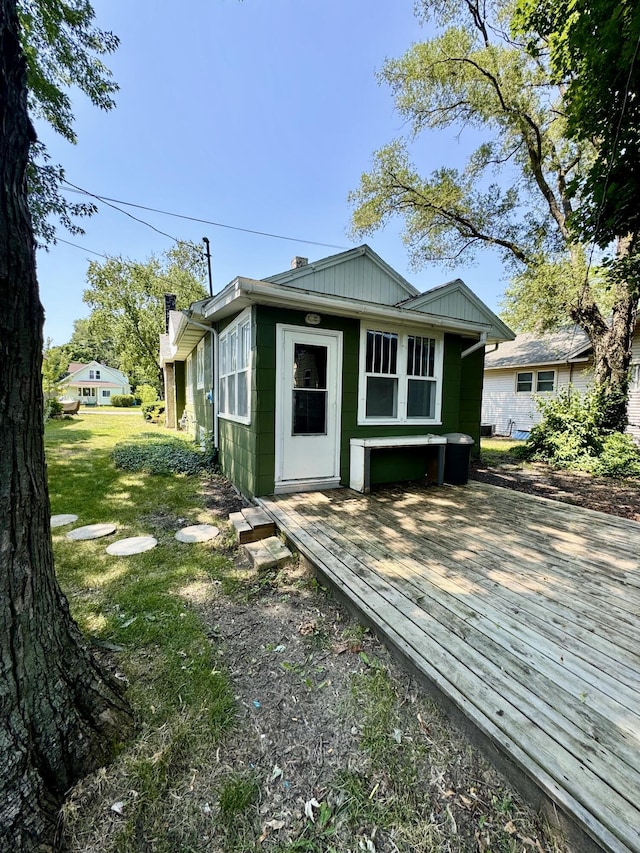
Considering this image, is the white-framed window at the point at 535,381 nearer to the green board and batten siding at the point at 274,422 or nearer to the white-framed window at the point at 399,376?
the green board and batten siding at the point at 274,422

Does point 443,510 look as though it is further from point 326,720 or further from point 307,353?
point 326,720

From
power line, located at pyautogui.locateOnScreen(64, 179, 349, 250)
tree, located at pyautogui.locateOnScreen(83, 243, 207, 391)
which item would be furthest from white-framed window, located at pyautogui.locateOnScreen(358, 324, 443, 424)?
tree, located at pyautogui.locateOnScreen(83, 243, 207, 391)

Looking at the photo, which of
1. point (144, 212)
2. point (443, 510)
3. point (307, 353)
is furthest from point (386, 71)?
point (443, 510)

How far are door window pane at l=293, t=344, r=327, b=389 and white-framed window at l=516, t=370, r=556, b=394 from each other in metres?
12.0

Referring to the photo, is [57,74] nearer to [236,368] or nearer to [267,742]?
[236,368]

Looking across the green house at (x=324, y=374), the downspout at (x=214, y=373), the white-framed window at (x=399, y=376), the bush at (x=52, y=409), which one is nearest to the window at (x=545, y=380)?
the green house at (x=324, y=374)

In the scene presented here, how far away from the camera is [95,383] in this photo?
40.7 m

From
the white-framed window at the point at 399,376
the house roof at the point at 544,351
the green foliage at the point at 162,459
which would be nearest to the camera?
the white-framed window at the point at 399,376

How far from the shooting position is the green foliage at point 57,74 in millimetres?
5676

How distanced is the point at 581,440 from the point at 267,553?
25.6 ft

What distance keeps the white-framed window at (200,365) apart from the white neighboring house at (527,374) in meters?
10.1

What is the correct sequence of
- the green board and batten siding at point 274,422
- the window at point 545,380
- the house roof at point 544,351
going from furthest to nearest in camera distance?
the window at point 545,380
the house roof at point 544,351
the green board and batten siding at point 274,422

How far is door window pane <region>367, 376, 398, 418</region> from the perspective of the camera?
5.54 m

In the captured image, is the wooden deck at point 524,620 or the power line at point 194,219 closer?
the wooden deck at point 524,620
